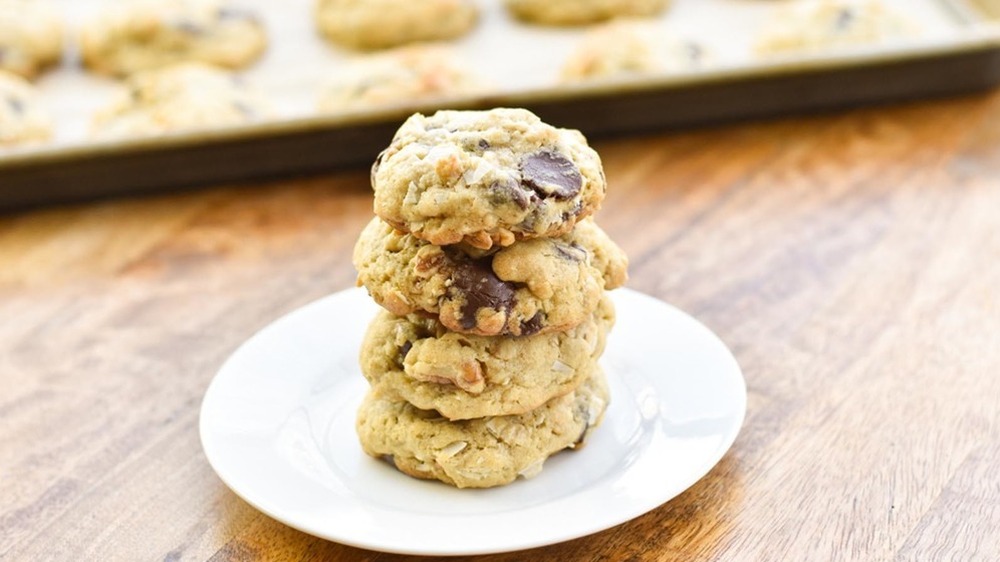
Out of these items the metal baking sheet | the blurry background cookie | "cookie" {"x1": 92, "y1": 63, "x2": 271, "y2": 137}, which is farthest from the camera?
the blurry background cookie

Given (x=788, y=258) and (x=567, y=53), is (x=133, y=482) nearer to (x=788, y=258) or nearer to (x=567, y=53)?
(x=788, y=258)

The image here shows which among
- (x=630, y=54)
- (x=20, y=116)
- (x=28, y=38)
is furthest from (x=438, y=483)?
(x=28, y=38)

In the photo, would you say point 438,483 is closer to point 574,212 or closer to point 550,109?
point 574,212

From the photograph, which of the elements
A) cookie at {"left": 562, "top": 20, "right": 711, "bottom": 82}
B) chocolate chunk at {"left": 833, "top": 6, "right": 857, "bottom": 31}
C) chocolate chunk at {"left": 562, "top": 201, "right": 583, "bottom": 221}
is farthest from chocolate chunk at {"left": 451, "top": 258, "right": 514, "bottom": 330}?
chocolate chunk at {"left": 833, "top": 6, "right": 857, "bottom": 31}

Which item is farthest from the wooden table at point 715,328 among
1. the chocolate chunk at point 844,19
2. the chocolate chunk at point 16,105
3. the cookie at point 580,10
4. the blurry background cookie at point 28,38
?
the blurry background cookie at point 28,38

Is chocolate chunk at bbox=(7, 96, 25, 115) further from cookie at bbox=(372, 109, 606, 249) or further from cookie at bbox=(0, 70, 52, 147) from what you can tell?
cookie at bbox=(372, 109, 606, 249)

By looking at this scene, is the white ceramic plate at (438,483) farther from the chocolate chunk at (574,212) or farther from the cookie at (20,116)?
the cookie at (20,116)

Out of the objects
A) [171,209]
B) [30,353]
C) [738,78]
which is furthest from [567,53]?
[30,353]
